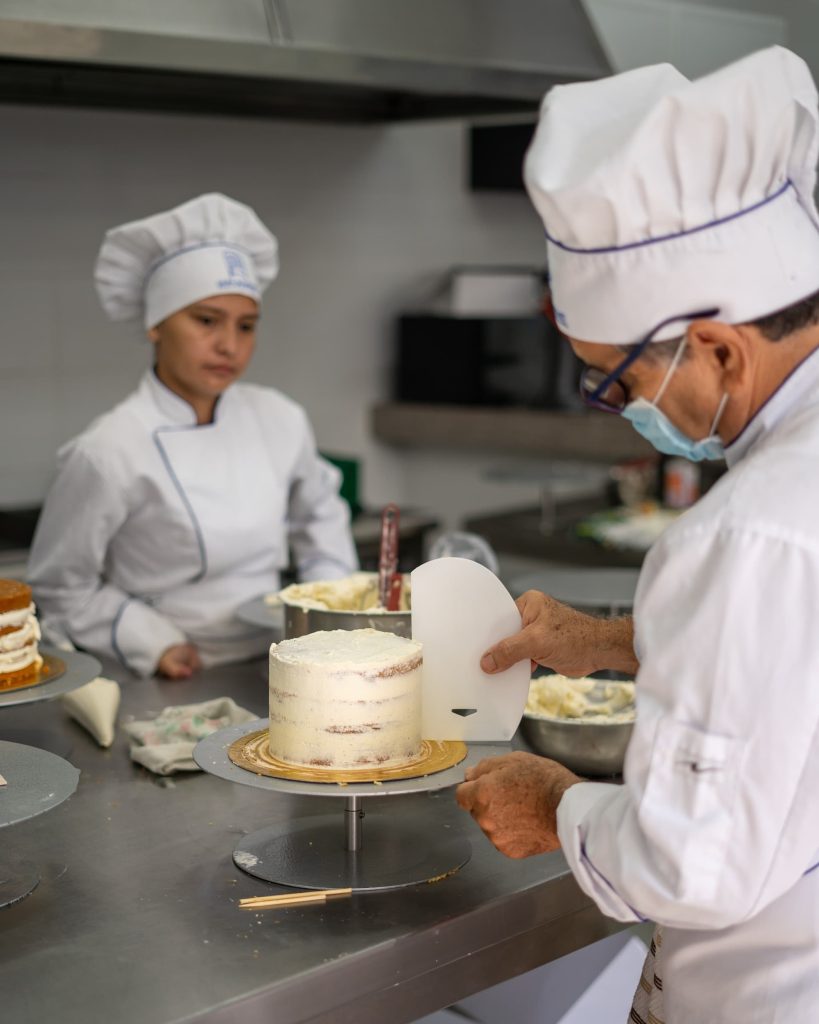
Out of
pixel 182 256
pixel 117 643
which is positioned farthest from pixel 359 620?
pixel 182 256

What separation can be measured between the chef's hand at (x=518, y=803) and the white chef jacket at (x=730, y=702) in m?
0.13

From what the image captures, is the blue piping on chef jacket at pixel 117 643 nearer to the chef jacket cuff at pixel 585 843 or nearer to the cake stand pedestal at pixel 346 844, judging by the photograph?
the cake stand pedestal at pixel 346 844

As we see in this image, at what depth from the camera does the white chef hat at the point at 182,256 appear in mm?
2391

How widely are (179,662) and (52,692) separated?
484mm

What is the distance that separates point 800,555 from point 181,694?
1222 millimetres

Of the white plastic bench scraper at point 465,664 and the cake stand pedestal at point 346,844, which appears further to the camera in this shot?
the white plastic bench scraper at point 465,664

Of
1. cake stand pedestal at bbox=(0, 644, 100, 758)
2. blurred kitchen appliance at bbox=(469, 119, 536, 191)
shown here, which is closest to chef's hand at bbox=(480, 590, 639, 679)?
cake stand pedestal at bbox=(0, 644, 100, 758)

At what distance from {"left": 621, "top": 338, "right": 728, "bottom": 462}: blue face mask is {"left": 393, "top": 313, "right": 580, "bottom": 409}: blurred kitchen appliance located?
2901 millimetres

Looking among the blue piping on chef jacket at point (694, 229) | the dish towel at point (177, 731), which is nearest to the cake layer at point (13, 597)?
the dish towel at point (177, 731)

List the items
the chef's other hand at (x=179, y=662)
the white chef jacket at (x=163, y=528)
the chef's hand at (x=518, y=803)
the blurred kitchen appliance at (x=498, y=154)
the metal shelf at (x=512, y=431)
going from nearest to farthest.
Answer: the chef's hand at (x=518, y=803)
the chef's other hand at (x=179, y=662)
the white chef jacket at (x=163, y=528)
the metal shelf at (x=512, y=431)
the blurred kitchen appliance at (x=498, y=154)

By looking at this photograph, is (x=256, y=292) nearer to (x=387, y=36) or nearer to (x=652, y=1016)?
(x=387, y=36)

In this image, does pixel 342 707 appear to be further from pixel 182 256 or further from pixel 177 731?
pixel 182 256

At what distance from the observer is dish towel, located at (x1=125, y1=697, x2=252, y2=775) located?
5.42 feet

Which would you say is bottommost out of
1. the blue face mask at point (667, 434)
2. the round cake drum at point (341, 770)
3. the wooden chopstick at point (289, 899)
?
the wooden chopstick at point (289, 899)
